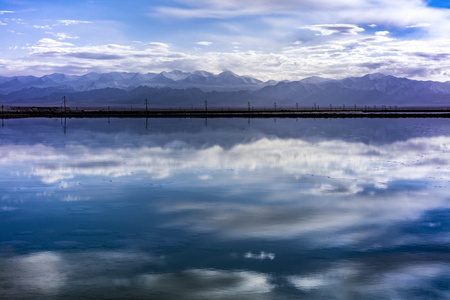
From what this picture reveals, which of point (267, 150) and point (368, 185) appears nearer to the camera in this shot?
point (368, 185)

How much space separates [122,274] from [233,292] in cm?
276

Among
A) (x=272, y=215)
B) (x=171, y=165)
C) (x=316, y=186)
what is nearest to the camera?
(x=272, y=215)

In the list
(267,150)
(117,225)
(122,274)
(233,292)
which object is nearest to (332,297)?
(233,292)

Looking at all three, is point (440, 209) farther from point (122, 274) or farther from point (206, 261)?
point (122, 274)

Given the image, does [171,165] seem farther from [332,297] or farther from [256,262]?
[332,297]

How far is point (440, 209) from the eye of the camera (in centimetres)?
1916

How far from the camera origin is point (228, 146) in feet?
142

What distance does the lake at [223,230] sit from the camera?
1115 centimetres

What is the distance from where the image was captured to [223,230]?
51.0ft

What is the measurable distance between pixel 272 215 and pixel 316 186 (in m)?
6.86

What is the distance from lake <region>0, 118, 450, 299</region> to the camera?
11.1 metres

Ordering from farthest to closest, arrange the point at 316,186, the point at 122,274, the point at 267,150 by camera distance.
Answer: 1. the point at 267,150
2. the point at 316,186
3. the point at 122,274

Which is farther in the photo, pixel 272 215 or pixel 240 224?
pixel 272 215

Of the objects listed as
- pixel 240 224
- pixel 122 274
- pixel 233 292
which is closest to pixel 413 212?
pixel 240 224
